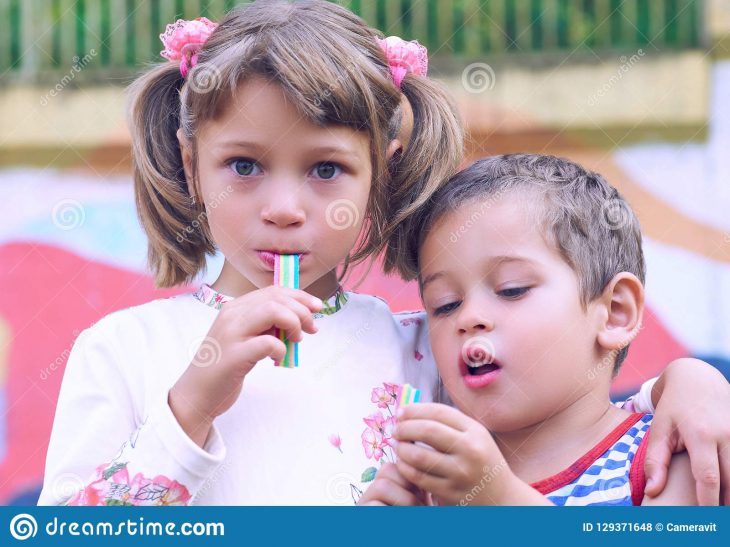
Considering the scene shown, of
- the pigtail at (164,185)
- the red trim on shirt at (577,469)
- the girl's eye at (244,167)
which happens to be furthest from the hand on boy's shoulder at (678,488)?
the pigtail at (164,185)

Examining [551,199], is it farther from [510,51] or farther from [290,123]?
[510,51]

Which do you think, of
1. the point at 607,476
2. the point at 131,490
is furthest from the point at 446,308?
the point at 131,490

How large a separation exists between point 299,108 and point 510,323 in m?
0.52

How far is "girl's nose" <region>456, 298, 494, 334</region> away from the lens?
1801mm

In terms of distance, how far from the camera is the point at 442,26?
6.35 metres

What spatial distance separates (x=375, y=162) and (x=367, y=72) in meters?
0.17

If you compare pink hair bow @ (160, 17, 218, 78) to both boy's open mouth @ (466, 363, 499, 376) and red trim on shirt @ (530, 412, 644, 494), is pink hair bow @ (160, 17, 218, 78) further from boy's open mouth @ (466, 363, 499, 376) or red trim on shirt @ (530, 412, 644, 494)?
red trim on shirt @ (530, 412, 644, 494)

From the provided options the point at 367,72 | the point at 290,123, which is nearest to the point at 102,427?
the point at 290,123

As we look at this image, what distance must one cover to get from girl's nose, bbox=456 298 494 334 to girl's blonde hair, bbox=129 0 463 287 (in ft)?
0.95

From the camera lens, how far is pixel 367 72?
1938mm

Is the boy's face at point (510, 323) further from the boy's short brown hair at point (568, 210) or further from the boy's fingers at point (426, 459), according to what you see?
the boy's fingers at point (426, 459)

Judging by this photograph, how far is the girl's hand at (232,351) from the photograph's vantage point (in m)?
1.63

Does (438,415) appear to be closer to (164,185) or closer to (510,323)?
(510,323)

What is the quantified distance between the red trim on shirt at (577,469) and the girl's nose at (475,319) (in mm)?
280
